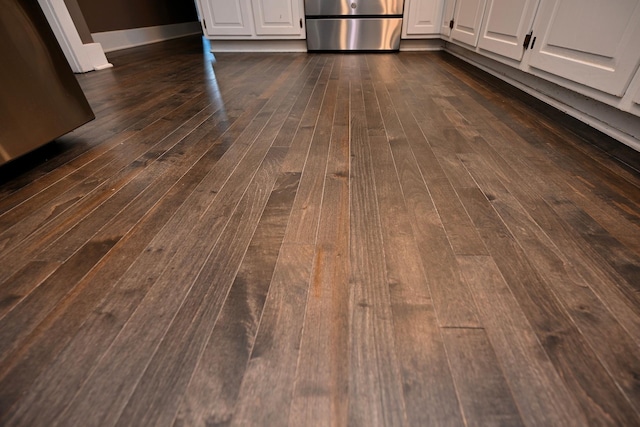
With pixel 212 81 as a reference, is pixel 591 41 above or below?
above

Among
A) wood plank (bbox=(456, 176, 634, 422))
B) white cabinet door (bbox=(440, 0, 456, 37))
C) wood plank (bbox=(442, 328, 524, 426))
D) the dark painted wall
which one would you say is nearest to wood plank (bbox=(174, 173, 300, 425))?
wood plank (bbox=(442, 328, 524, 426))

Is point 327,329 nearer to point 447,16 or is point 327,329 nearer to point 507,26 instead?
point 507,26

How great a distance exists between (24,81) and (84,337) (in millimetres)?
975

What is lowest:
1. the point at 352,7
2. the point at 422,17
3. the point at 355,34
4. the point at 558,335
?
the point at 558,335

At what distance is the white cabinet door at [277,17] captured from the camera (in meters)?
2.86

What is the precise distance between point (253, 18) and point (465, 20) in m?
1.88

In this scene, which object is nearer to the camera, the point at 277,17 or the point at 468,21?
the point at 468,21

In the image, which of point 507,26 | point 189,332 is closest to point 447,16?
point 507,26

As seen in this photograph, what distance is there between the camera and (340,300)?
1.90ft

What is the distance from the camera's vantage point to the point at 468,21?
7.03 ft

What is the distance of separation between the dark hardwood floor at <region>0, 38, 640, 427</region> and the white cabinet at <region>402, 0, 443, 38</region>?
1.95 metres

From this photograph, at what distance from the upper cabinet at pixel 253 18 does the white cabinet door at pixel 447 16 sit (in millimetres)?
1270

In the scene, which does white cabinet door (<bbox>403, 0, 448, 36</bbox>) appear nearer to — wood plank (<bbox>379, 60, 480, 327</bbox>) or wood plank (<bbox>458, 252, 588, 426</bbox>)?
wood plank (<bbox>379, 60, 480, 327</bbox>)

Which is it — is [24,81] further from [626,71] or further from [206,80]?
[626,71]
